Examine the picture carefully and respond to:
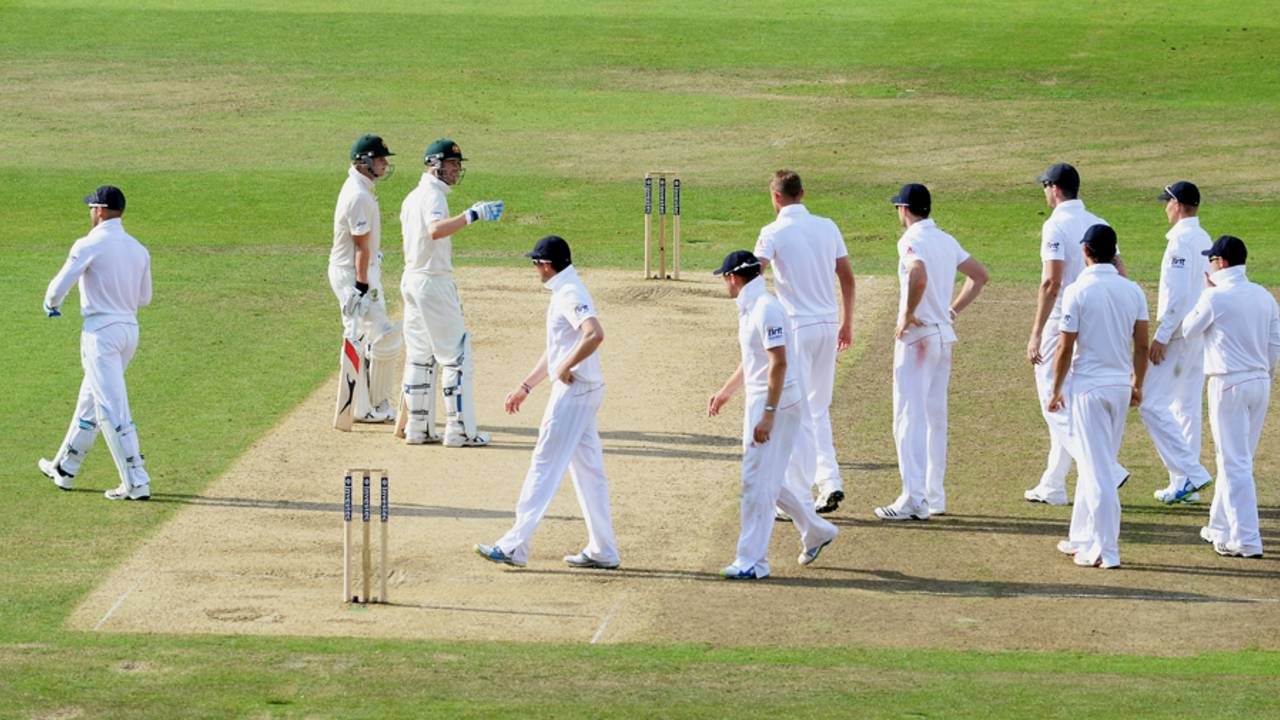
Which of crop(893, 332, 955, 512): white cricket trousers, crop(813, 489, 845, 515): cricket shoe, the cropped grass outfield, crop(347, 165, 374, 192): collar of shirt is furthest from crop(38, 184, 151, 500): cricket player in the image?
crop(893, 332, 955, 512): white cricket trousers

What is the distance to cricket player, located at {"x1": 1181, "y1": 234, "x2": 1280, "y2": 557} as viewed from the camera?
45.3 feet

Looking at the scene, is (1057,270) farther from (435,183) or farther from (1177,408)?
(435,183)

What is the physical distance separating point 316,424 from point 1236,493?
8.15 m

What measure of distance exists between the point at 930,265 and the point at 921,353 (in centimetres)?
68

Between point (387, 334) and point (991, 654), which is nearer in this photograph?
point (991, 654)

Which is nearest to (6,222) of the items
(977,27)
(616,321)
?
(616,321)

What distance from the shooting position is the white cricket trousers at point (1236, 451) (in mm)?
13812

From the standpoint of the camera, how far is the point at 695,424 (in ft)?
58.0

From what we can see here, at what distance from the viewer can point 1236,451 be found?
13.8 metres

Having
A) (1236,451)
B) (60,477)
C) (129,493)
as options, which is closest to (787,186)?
(1236,451)

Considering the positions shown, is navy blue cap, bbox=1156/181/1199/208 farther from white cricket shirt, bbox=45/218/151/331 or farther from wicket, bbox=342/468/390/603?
white cricket shirt, bbox=45/218/151/331

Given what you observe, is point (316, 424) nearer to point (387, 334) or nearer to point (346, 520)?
point (387, 334)

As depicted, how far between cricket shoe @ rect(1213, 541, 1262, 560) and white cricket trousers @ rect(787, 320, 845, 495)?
9.39 feet

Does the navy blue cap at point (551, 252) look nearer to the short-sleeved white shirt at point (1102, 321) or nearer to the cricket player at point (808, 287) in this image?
the cricket player at point (808, 287)
